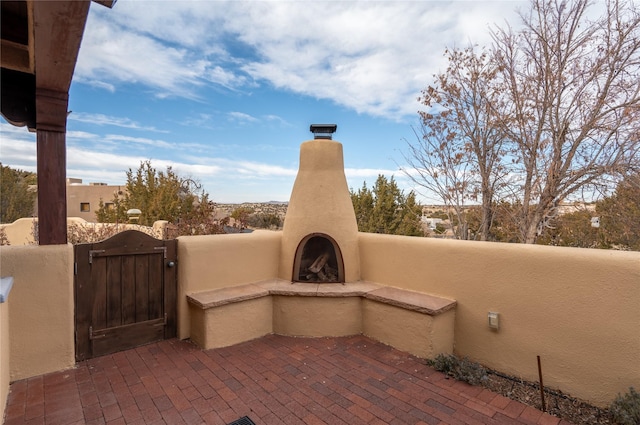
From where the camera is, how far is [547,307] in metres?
A: 3.60

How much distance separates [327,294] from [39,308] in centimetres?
358

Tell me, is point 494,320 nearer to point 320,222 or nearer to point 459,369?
point 459,369

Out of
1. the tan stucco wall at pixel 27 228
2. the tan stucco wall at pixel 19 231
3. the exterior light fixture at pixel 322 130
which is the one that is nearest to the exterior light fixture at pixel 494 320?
the exterior light fixture at pixel 322 130

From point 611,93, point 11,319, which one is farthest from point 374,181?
point 11,319

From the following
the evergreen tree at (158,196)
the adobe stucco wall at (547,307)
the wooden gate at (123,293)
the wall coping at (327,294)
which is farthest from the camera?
the evergreen tree at (158,196)

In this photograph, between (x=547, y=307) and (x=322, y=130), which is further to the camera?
(x=322, y=130)

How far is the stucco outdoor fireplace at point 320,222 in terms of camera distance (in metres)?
5.52

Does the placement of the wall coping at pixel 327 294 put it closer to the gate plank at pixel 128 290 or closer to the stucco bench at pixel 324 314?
the stucco bench at pixel 324 314

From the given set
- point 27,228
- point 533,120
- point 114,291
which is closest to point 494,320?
point 114,291

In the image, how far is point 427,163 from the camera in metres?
9.91

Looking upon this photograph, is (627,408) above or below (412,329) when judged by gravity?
below

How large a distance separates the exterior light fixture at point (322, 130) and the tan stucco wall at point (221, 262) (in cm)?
199

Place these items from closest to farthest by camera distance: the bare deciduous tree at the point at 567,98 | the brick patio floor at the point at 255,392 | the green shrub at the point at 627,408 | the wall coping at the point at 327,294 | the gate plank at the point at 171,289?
the green shrub at the point at 627,408 → the brick patio floor at the point at 255,392 → the wall coping at the point at 327,294 → the gate plank at the point at 171,289 → the bare deciduous tree at the point at 567,98

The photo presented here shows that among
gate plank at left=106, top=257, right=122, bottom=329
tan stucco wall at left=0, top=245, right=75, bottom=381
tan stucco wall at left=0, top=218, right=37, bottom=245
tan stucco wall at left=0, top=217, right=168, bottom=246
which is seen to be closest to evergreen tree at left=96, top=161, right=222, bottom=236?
tan stucco wall at left=0, top=217, right=168, bottom=246
